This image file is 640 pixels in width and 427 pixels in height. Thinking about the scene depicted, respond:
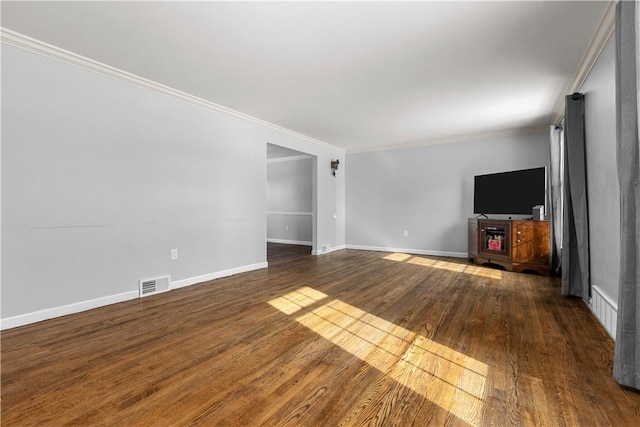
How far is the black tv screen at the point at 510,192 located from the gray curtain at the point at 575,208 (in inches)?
59.6

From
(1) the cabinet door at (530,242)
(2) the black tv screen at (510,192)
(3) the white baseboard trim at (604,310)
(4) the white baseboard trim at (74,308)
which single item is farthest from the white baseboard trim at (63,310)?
(2) the black tv screen at (510,192)

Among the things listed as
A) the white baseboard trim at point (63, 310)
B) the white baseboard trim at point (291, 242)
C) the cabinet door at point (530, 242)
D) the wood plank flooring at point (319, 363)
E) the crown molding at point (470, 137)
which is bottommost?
the wood plank flooring at point (319, 363)

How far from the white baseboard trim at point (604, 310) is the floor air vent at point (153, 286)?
397 cm

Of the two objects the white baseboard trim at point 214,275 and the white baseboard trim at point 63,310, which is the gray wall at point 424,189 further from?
the white baseboard trim at point 63,310

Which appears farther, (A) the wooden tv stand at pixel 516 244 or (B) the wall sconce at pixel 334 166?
(B) the wall sconce at pixel 334 166

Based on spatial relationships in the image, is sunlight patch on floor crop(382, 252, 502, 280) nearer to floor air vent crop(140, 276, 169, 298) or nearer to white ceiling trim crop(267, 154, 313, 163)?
white ceiling trim crop(267, 154, 313, 163)

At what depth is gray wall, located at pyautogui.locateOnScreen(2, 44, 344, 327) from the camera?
96.7 inches

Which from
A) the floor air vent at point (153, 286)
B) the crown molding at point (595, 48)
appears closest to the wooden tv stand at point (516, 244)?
the crown molding at point (595, 48)

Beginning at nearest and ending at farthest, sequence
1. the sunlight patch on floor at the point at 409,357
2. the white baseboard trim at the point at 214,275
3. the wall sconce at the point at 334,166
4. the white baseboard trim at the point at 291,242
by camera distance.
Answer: the sunlight patch on floor at the point at 409,357 → the white baseboard trim at the point at 214,275 → the wall sconce at the point at 334,166 → the white baseboard trim at the point at 291,242

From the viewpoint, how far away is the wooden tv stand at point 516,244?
4.32 metres

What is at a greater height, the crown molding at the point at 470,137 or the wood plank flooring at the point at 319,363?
the crown molding at the point at 470,137

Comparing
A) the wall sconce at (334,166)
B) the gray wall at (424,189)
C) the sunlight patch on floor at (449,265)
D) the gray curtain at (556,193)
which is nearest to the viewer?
the gray curtain at (556,193)

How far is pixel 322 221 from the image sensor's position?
6383 millimetres

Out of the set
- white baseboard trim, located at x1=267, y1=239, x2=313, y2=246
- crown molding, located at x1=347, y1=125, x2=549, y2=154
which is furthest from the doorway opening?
crown molding, located at x1=347, y1=125, x2=549, y2=154
